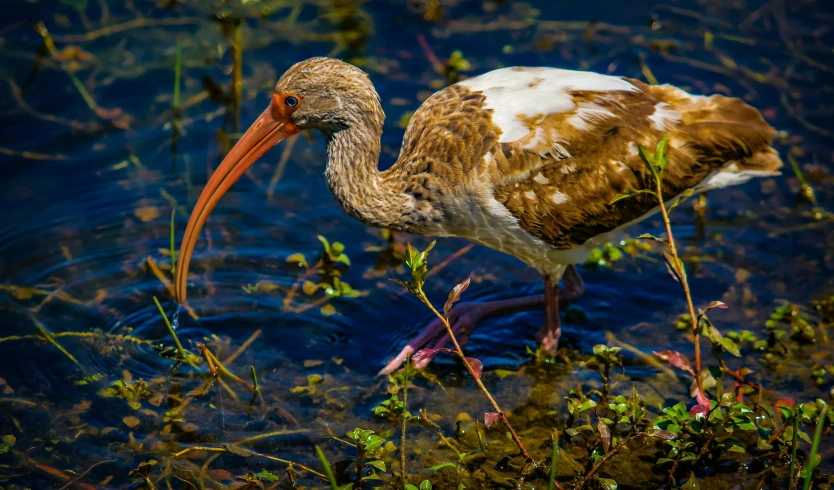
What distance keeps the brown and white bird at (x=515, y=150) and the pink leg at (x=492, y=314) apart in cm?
22

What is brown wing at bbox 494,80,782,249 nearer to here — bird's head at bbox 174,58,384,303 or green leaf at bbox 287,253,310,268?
bird's head at bbox 174,58,384,303

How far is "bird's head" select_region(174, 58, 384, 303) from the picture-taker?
216 inches

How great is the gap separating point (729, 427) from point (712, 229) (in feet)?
8.85

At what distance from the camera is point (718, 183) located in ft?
19.5

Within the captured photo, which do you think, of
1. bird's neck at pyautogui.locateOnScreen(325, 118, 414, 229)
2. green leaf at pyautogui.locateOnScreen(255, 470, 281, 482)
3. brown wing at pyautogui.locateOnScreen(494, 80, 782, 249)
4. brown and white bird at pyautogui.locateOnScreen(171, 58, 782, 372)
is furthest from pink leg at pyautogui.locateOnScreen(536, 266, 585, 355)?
green leaf at pyautogui.locateOnScreen(255, 470, 281, 482)

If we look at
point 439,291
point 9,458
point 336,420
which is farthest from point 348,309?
point 9,458

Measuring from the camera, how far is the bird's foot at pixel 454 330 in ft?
19.9

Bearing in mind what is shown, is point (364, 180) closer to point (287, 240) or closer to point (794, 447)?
point (287, 240)

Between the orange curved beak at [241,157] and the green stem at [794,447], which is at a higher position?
the orange curved beak at [241,157]

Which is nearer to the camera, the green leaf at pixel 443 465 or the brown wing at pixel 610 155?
the green leaf at pixel 443 465

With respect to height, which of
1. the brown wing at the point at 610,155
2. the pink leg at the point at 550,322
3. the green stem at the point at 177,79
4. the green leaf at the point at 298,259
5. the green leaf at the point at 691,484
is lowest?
the green leaf at the point at 691,484

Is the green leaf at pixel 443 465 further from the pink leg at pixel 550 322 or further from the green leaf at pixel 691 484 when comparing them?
the pink leg at pixel 550 322

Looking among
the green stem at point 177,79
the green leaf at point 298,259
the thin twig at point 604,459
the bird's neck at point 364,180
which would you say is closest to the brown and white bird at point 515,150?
the bird's neck at point 364,180

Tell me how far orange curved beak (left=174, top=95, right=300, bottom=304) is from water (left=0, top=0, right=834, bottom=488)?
502 mm
